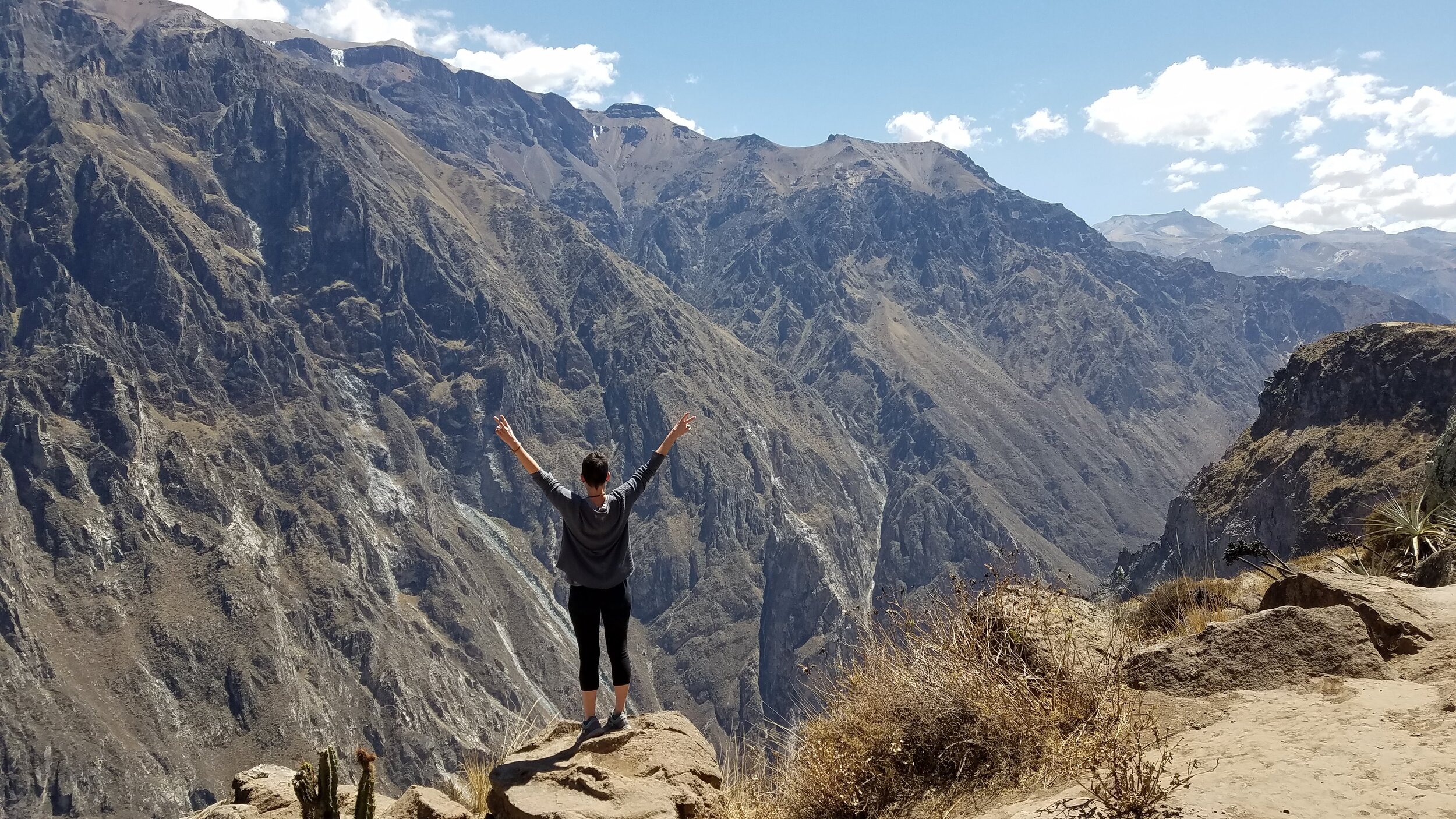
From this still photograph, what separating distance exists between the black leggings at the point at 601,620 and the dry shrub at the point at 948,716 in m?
1.83

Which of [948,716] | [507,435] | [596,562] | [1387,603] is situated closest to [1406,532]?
[1387,603]

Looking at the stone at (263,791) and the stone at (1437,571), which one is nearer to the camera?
the stone at (263,791)

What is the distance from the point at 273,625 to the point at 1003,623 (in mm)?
206624

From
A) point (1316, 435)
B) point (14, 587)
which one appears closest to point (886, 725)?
point (1316, 435)

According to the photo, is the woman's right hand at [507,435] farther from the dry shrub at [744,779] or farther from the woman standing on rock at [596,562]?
the dry shrub at [744,779]

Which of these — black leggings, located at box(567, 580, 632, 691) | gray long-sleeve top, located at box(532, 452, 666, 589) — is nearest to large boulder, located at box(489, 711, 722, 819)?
black leggings, located at box(567, 580, 632, 691)

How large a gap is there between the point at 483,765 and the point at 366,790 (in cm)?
206

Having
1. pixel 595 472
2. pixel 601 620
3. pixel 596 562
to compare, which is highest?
pixel 595 472

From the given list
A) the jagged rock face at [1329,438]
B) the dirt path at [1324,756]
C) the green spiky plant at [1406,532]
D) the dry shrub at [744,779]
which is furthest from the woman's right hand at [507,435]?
the jagged rock face at [1329,438]

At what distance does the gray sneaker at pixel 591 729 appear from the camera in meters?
8.48

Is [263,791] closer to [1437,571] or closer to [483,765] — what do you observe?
[483,765]

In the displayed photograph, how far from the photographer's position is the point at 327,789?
7.20 m

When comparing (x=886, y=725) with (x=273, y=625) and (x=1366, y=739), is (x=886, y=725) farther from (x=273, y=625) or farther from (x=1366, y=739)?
(x=273, y=625)

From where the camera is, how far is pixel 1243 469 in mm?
100938
